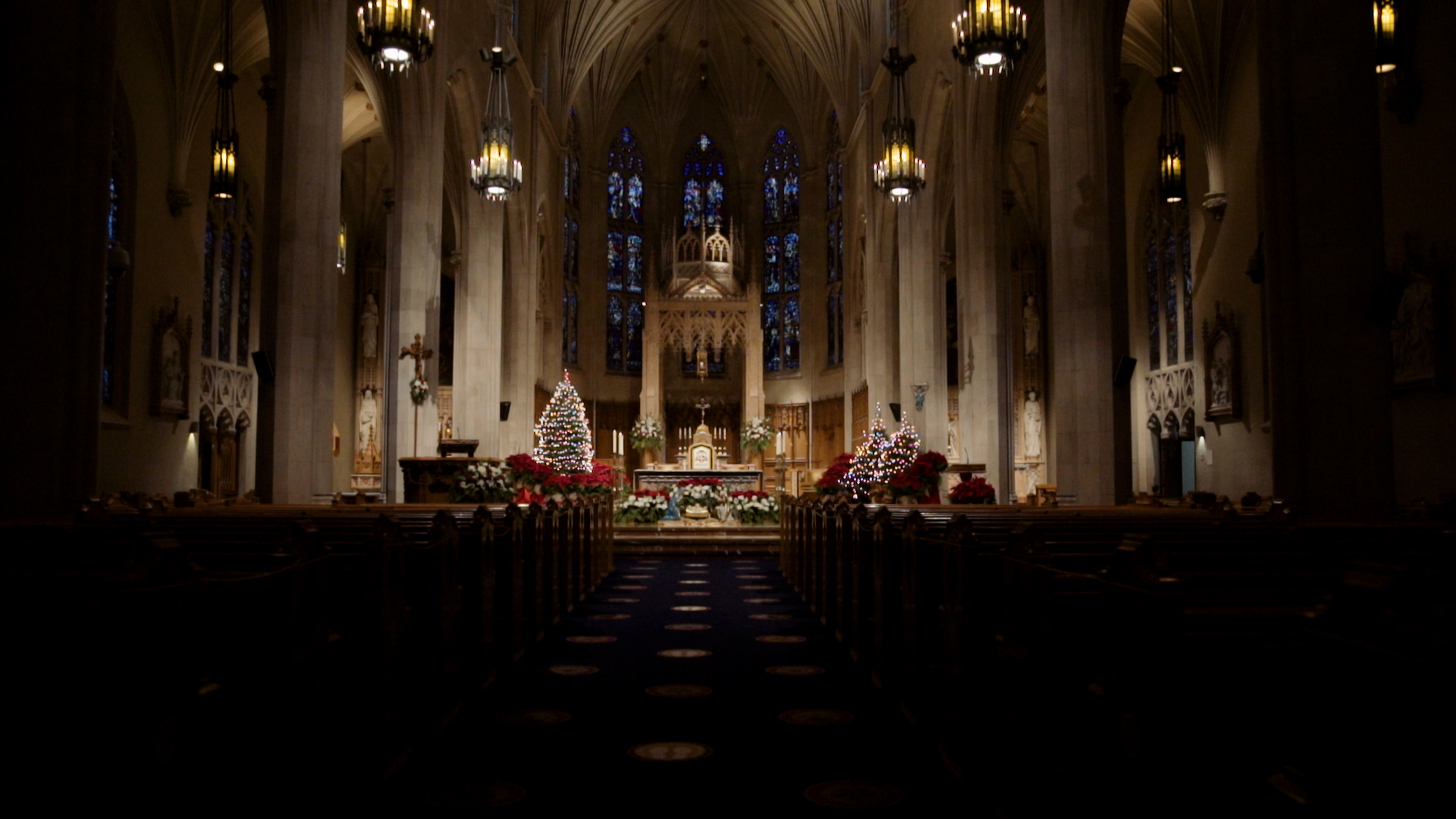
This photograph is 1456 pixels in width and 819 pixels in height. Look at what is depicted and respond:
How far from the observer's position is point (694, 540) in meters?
15.0

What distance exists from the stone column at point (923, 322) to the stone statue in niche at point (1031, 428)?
6.32m

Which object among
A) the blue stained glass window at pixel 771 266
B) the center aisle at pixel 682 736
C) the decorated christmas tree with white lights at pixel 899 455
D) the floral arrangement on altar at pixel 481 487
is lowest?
the center aisle at pixel 682 736

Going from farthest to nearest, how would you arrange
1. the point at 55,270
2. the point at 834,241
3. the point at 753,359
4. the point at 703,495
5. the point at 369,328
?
the point at 834,241 → the point at 753,359 → the point at 369,328 → the point at 703,495 → the point at 55,270

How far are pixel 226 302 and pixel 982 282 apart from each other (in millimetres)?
16096

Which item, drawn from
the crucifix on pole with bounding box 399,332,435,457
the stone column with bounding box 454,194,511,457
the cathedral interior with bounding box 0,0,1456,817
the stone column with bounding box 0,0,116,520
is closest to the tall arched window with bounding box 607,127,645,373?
the cathedral interior with bounding box 0,0,1456,817

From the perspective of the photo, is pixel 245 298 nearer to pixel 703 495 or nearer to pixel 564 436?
pixel 564 436

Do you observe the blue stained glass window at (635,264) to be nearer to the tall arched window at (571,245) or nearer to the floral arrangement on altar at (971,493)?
the tall arched window at (571,245)

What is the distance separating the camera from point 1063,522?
18.4 ft

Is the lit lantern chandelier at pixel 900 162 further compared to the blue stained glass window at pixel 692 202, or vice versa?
the blue stained glass window at pixel 692 202

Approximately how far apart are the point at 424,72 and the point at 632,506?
9.03 metres

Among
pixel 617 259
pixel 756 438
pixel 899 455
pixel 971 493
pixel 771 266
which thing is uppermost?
pixel 617 259

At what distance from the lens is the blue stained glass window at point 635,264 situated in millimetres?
34406

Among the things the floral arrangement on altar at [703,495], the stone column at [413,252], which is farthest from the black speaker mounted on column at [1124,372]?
the stone column at [413,252]

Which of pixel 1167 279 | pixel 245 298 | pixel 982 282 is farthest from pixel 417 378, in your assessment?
pixel 1167 279
